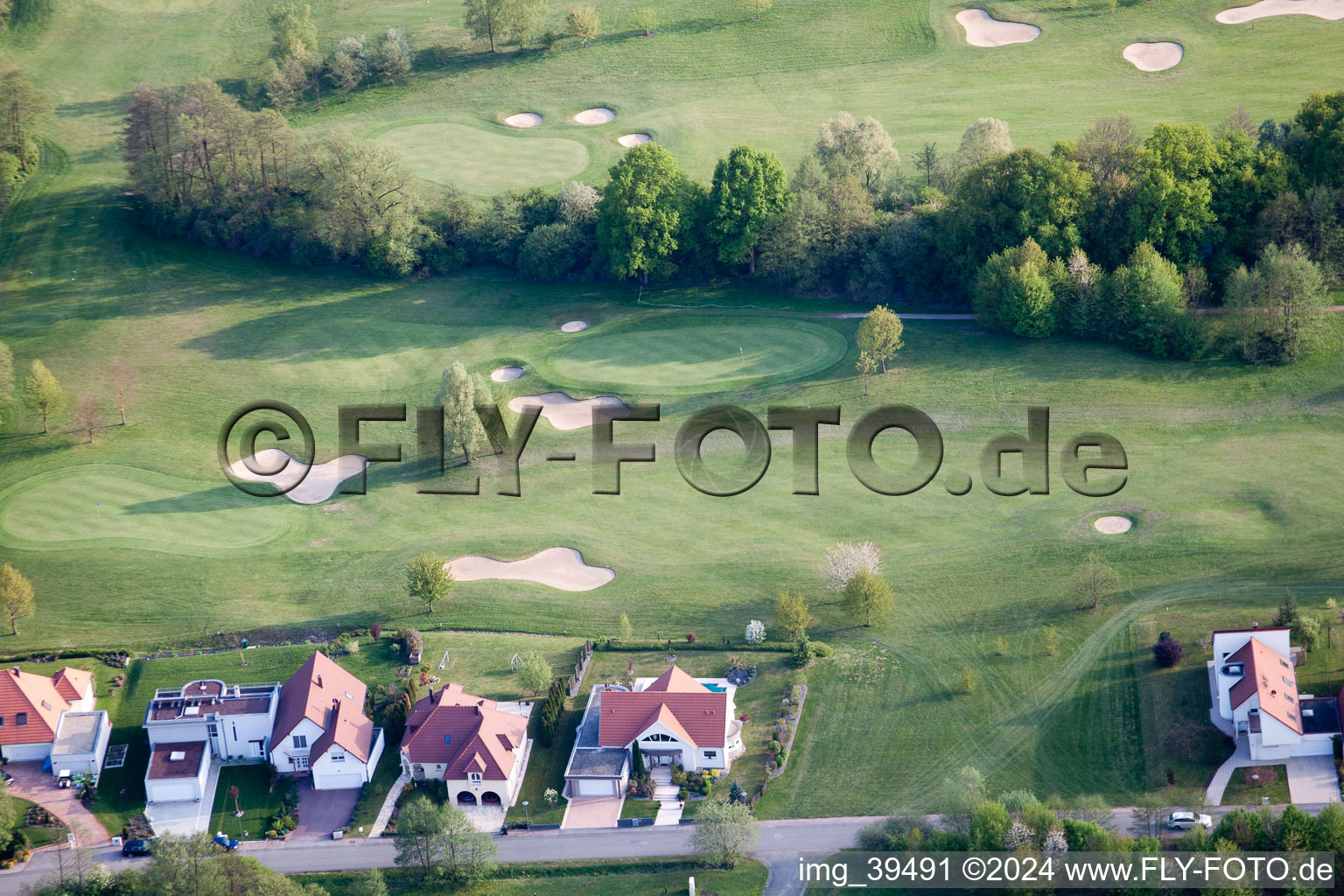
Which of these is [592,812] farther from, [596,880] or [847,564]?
[847,564]

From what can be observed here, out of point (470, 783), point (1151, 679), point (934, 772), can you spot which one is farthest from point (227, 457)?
point (1151, 679)

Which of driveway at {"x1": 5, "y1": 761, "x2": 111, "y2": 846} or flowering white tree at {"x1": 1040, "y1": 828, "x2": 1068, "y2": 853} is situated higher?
flowering white tree at {"x1": 1040, "y1": 828, "x2": 1068, "y2": 853}

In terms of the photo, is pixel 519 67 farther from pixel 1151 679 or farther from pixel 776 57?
pixel 1151 679

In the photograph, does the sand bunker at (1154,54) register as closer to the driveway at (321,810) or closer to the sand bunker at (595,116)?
the sand bunker at (595,116)

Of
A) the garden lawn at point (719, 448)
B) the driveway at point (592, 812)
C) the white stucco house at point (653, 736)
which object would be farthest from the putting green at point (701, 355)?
the driveway at point (592, 812)

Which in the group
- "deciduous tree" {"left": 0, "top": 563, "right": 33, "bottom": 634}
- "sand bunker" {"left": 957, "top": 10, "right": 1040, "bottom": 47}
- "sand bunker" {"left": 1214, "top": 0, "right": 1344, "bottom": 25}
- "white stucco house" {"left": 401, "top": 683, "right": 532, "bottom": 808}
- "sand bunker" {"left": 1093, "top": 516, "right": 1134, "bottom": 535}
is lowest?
"white stucco house" {"left": 401, "top": 683, "right": 532, "bottom": 808}

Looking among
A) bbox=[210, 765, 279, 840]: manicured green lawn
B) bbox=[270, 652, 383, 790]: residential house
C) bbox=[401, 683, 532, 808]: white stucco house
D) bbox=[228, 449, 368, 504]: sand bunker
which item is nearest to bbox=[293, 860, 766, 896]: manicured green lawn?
bbox=[210, 765, 279, 840]: manicured green lawn

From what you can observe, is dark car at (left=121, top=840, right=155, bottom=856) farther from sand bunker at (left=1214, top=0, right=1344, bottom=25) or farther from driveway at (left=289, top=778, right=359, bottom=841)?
sand bunker at (left=1214, top=0, right=1344, bottom=25)
